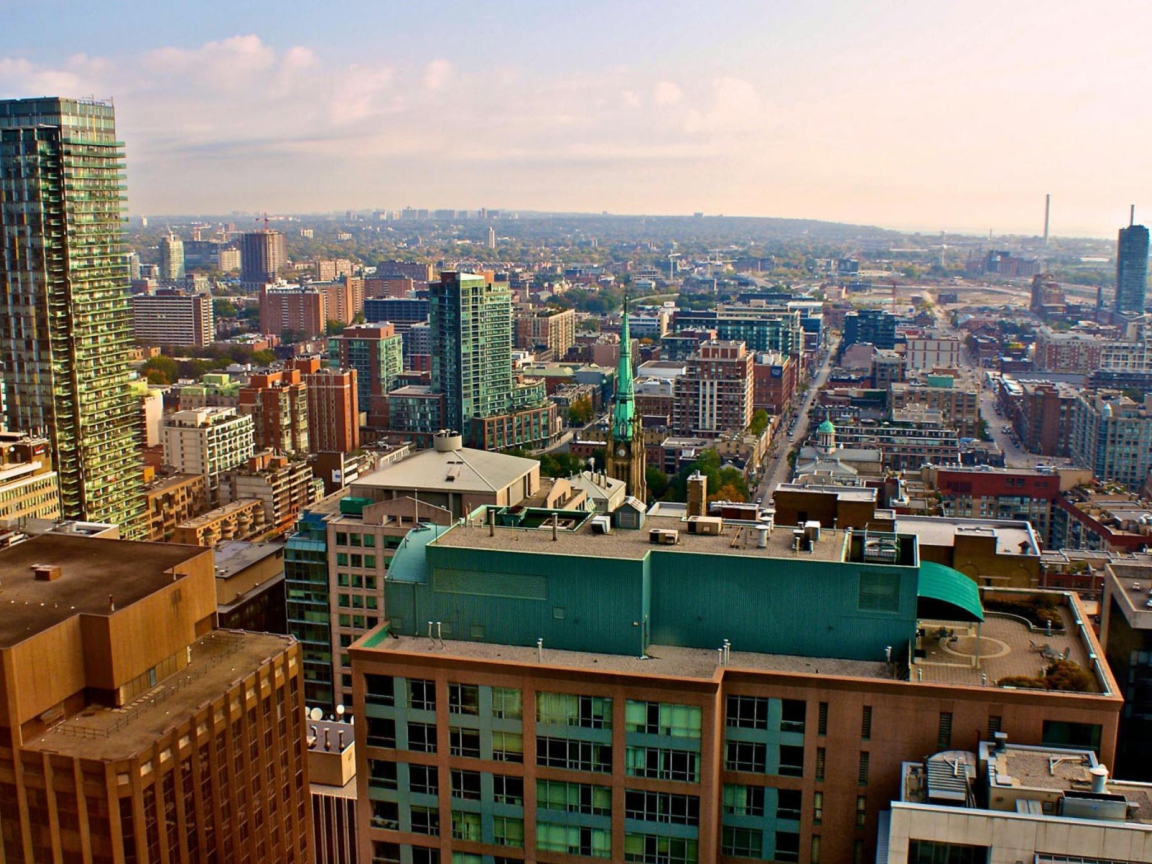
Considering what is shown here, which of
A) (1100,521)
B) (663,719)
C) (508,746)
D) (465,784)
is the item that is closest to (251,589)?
(465,784)

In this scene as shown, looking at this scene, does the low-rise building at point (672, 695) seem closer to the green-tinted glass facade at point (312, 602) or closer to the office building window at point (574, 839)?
the office building window at point (574, 839)

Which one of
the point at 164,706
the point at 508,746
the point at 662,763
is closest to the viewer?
the point at 662,763

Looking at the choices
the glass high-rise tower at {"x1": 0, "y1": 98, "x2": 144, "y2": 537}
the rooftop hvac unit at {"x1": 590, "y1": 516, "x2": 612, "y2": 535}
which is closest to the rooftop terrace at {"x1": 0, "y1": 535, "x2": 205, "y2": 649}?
the rooftop hvac unit at {"x1": 590, "y1": 516, "x2": 612, "y2": 535}

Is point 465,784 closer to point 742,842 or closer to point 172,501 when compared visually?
point 742,842

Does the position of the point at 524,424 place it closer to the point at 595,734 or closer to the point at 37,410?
the point at 37,410

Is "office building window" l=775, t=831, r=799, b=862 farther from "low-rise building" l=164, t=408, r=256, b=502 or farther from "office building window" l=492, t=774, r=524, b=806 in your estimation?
"low-rise building" l=164, t=408, r=256, b=502

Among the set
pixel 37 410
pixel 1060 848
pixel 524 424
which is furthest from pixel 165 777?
pixel 524 424

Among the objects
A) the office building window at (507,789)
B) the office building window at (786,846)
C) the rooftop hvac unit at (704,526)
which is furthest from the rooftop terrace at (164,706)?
the office building window at (786,846)
